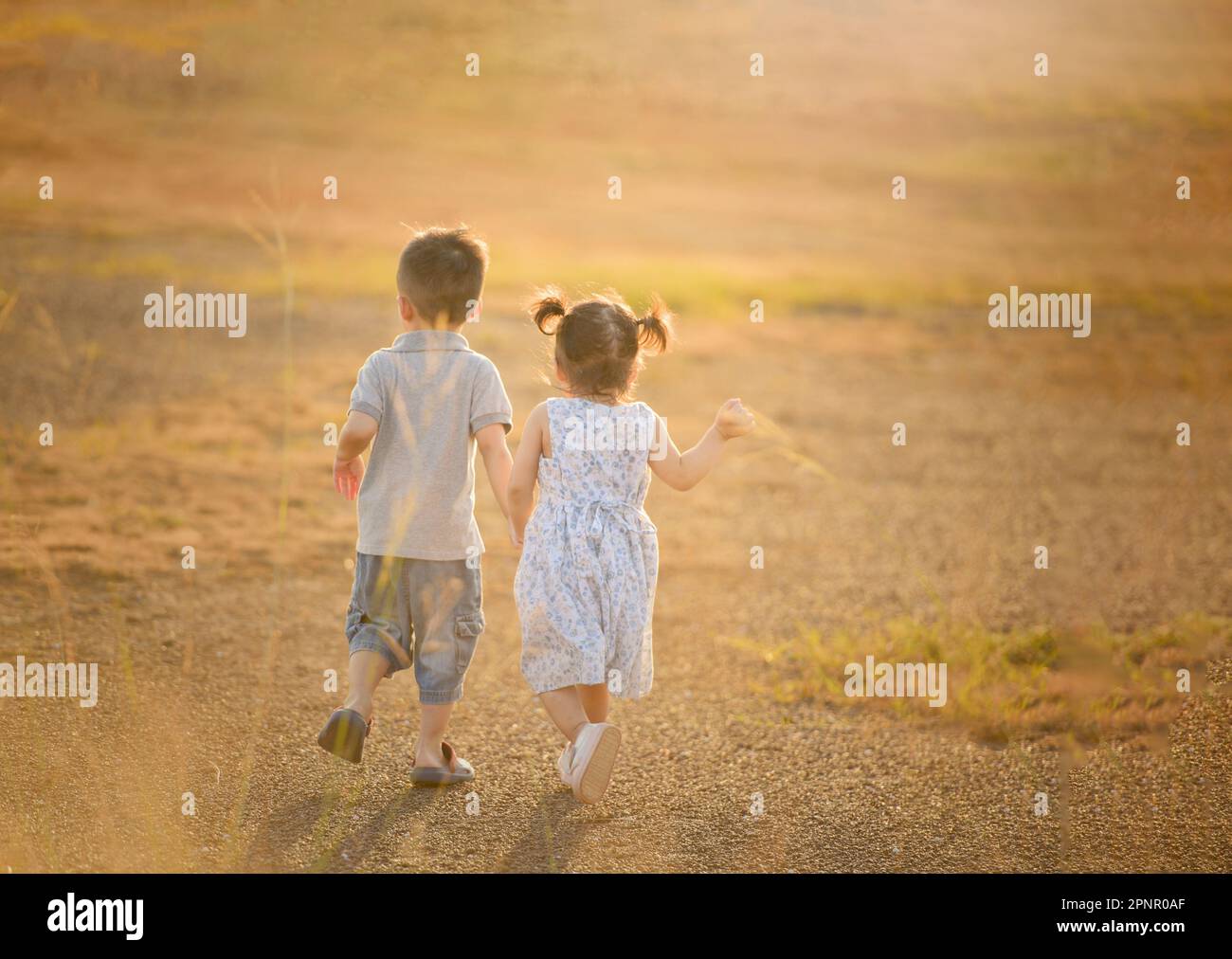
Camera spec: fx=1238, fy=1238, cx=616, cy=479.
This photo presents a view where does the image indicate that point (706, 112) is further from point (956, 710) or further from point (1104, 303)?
point (956, 710)

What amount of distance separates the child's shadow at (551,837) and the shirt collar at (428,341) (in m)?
1.34

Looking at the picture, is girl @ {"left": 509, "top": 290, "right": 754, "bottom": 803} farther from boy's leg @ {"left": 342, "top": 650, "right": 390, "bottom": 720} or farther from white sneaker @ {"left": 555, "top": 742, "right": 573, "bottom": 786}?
boy's leg @ {"left": 342, "top": 650, "right": 390, "bottom": 720}

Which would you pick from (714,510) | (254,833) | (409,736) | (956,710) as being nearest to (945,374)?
(714,510)

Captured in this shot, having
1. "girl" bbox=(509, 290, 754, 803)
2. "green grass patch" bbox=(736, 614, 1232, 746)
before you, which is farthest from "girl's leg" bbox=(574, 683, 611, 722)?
"green grass patch" bbox=(736, 614, 1232, 746)

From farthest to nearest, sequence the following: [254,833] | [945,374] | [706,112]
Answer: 1. [706,112]
2. [945,374]
3. [254,833]

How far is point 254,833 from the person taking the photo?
3.22m

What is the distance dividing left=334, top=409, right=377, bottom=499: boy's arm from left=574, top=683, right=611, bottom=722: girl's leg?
87cm

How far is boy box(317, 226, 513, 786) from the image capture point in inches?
139

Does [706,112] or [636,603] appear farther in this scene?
[706,112]

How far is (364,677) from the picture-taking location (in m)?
3.45

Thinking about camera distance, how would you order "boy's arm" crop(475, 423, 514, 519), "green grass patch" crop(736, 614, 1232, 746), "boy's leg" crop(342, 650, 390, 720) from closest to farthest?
"boy's leg" crop(342, 650, 390, 720), "boy's arm" crop(475, 423, 514, 519), "green grass patch" crop(736, 614, 1232, 746)

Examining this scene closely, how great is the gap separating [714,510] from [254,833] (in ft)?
15.7

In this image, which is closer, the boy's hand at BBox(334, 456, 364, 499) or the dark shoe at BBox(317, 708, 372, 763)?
the dark shoe at BBox(317, 708, 372, 763)

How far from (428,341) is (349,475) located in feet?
1.48
